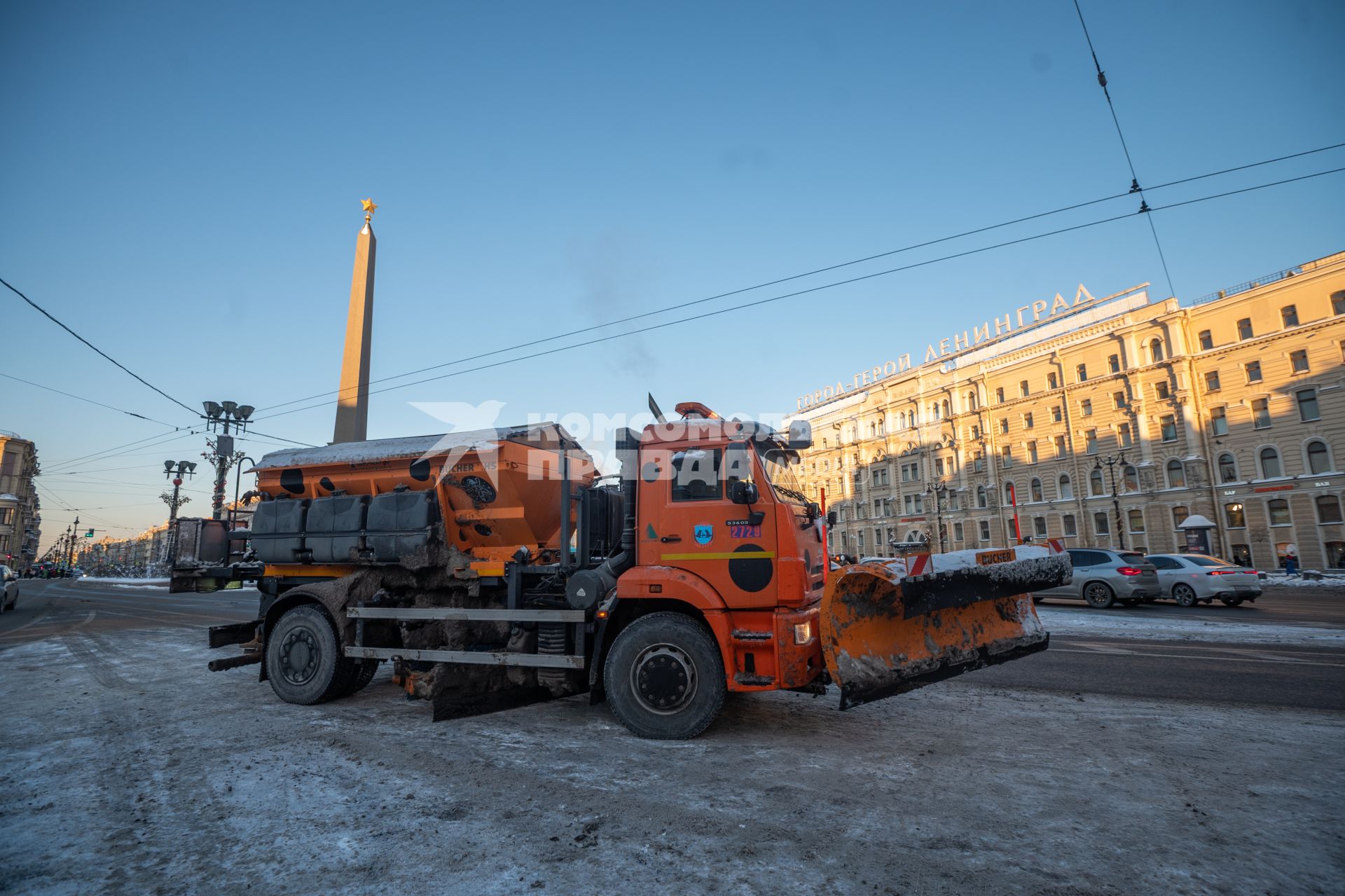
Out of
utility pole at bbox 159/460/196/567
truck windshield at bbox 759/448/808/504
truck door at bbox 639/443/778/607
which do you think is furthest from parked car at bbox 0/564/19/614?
truck windshield at bbox 759/448/808/504

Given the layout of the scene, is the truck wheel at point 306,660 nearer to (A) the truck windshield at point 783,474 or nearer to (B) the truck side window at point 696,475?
(B) the truck side window at point 696,475

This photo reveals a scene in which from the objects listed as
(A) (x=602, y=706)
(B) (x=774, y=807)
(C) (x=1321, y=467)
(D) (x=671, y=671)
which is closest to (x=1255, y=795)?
(B) (x=774, y=807)

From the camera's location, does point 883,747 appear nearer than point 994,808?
No

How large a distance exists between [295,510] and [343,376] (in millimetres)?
18861

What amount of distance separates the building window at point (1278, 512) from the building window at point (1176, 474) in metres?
4.52

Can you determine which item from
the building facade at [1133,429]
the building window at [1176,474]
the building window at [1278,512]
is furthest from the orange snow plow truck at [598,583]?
the building window at [1176,474]

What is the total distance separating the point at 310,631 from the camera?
7.14 meters

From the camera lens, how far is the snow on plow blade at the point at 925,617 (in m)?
5.10

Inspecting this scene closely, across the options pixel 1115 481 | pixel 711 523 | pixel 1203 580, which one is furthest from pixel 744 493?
pixel 1115 481

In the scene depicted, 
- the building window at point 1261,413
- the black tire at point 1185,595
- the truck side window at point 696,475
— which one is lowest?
the black tire at point 1185,595

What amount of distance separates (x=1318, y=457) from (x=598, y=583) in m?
48.7

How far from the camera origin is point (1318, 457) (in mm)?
36594

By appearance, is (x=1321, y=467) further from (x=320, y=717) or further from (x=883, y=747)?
(x=320, y=717)

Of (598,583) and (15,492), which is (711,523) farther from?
(15,492)
